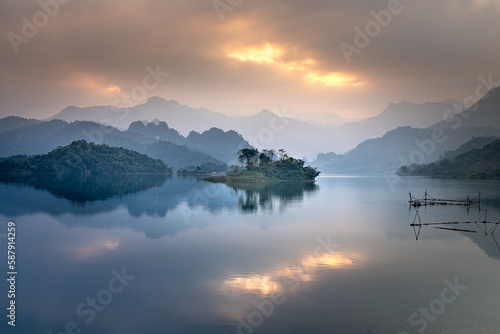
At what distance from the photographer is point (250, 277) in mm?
17828

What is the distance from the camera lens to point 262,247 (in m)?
24.5

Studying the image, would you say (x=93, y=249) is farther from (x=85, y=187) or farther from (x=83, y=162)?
(x=83, y=162)

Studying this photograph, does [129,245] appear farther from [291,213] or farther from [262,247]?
[291,213]

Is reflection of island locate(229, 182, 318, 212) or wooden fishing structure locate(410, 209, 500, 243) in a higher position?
reflection of island locate(229, 182, 318, 212)

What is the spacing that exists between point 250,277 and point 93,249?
12358mm

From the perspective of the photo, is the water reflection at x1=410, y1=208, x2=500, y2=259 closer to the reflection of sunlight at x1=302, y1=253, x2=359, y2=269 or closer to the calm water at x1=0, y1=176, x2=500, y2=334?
the calm water at x1=0, y1=176, x2=500, y2=334

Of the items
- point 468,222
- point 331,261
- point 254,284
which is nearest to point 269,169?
point 468,222

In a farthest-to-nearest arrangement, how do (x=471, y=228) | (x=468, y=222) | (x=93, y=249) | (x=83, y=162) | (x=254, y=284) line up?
(x=83, y=162), (x=468, y=222), (x=471, y=228), (x=93, y=249), (x=254, y=284)

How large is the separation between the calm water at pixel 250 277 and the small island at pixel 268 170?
81.1m

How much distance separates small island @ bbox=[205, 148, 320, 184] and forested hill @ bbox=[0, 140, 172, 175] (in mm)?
76474

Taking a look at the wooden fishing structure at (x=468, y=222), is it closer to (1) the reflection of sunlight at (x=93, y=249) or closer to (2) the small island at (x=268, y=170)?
(1) the reflection of sunlight at (x=93, y=249)

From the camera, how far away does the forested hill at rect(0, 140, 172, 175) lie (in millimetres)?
146750

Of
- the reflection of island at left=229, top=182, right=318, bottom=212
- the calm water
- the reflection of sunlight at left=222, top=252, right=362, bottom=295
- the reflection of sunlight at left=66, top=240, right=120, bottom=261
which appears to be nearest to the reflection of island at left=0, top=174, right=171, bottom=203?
the reflection of island at left=229, top=182, right=318, bottom=212

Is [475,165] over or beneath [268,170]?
over
